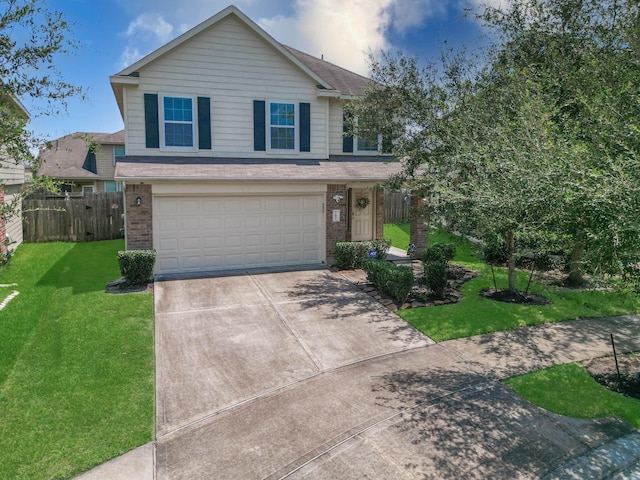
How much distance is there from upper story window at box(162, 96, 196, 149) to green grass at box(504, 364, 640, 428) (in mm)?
11188

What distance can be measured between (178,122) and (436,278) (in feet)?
29.3

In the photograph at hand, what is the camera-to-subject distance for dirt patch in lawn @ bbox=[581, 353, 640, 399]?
645cm

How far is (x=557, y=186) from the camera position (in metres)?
4.71

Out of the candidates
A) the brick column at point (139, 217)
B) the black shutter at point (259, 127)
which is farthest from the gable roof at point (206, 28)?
the brick column at point (139, 217)

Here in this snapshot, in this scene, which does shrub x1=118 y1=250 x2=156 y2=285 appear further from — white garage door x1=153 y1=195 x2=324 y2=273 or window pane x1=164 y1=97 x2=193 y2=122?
window pane x1=164 y1=97 x2=193 y2=122

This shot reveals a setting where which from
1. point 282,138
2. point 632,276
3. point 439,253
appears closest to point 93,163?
point 282,138

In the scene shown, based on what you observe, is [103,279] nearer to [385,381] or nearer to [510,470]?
[385,381]

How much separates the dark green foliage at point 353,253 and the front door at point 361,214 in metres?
4.07

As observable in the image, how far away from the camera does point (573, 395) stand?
6.18 metres

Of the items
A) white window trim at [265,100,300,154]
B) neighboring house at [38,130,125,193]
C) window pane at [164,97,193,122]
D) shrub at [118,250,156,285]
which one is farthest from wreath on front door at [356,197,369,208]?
neighboring house at [38,130,125,193]

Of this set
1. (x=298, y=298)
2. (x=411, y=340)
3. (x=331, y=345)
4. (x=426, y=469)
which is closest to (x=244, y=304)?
(x=298, y=298)

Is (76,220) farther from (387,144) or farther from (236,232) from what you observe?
(387,144)

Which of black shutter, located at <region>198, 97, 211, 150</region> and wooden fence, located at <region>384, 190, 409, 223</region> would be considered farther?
wooden fence, located at <region>384, 190, 409, 223</region>

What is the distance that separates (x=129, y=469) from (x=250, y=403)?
1.72 m
